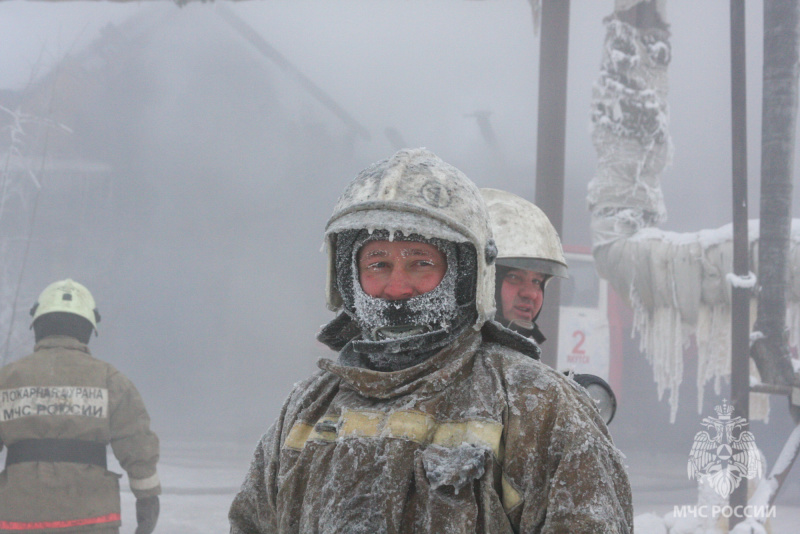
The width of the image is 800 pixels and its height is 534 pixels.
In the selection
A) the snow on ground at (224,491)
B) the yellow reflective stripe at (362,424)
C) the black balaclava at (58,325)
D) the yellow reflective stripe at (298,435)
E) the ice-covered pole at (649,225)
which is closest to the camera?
the yellow reflective stripe at (362,424)

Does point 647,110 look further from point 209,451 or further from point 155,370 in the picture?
point 155,370

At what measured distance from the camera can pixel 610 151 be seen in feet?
18.5

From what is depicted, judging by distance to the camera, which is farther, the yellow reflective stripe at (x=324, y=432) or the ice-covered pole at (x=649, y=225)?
the ice-covered pole at (x=649, y=225)

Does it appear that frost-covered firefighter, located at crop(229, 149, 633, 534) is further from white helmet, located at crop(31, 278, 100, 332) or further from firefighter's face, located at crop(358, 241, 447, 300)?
white helmet, located at crop(31, 278, 100, 332)

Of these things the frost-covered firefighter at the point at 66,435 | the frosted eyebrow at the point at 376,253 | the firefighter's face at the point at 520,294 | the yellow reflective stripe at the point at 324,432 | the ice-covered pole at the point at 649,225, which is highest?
the ice-covered pole at the point at 649,225

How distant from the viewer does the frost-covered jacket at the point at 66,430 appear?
3.63 m

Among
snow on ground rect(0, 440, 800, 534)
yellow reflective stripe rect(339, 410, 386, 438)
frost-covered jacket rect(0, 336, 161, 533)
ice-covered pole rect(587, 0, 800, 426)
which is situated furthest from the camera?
snow on ground rect(0, 440, 800, 534)

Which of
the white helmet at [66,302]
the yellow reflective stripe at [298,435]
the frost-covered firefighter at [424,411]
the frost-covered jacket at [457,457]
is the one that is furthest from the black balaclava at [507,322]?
the white helmet at [66,302]

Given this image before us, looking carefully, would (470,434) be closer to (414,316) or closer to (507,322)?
(414,316)

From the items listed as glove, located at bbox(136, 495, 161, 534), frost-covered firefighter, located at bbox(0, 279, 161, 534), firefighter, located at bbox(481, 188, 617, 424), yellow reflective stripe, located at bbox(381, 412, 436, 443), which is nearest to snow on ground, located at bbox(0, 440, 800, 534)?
glove, located at bbox(136, 495, 161, 534)

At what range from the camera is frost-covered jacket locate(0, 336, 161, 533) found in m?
3.63

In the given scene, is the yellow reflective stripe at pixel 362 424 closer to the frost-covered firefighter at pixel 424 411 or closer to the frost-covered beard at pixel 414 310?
the frost-covered firefighter at pixel 424 411

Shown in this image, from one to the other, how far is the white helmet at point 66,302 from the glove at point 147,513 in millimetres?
1008

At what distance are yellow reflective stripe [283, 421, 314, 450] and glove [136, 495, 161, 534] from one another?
2.97 metres
